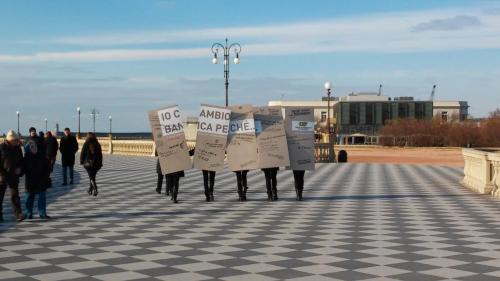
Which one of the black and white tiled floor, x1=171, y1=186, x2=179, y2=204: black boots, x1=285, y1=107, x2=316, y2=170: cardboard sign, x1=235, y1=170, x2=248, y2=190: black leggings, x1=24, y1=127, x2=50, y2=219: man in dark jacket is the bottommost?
the black and white tiled floor

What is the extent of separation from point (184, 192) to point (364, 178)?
9653 millimetres

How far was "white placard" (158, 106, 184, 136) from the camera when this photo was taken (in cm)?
1822

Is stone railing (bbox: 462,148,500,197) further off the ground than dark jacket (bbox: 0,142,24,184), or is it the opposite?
dark jacket (bbox: 0,142,24,184)

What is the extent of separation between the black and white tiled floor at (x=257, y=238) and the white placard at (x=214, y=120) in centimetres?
190

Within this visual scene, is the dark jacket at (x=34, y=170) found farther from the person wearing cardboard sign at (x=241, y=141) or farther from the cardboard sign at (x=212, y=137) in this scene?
the person wearing cardboard sign at (x=241, y=141)

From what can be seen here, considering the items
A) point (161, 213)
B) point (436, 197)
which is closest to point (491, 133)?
point (436, 197)

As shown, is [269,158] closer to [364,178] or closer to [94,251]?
[94,251]

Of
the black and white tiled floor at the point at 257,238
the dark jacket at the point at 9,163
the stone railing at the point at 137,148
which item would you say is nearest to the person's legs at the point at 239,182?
the black and white tiled floor at the point at 257,238

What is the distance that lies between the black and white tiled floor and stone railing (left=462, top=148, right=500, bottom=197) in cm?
115

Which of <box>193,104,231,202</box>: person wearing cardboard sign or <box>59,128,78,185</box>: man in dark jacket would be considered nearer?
<box>193,104,231,202</box>: person wearing cardboard sign

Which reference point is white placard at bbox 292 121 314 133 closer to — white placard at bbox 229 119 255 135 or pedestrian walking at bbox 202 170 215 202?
white placard at bbox 229 119 255 135

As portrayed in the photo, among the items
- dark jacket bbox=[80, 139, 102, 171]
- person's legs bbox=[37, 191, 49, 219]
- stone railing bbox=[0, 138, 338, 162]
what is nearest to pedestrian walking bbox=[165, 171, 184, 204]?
dark jacket bbox=[80, 139, 102, 171]

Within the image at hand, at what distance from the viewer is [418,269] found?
9.05 metres

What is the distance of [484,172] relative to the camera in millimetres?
21391
